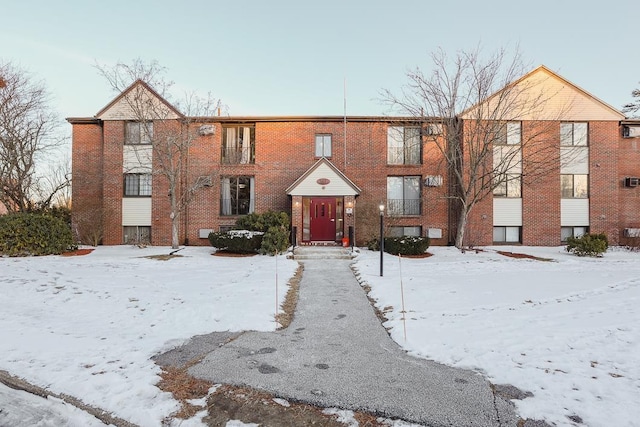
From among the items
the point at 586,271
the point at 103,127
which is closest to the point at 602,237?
the point at 586,271

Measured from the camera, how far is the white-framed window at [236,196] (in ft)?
58.2

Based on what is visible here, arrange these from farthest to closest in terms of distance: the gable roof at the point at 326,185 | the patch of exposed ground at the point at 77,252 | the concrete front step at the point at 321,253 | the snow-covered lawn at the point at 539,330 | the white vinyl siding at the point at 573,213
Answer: the white vinyl siding at the point at 573,213 < the gable roof at the point at 326,185 < the concrete front step at the point at 321,253 < the patch of exposed ground at the point at 77,252 < the snow-covered lawn at the point at 539,330

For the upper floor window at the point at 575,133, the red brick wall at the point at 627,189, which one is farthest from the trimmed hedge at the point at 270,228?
the red brick wall at the point at 627,189

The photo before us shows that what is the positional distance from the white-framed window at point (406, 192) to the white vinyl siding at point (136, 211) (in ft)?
43.0

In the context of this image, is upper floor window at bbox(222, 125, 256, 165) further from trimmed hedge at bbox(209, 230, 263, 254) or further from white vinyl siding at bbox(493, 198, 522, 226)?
white vinyl siding at bbox(493, 198, 522, 226)

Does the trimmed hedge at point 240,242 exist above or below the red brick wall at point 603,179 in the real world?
below

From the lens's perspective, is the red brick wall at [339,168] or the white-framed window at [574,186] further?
the white-framed window at [574,186]

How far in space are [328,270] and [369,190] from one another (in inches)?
303

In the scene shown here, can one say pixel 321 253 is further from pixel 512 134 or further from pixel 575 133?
pixel 575 133

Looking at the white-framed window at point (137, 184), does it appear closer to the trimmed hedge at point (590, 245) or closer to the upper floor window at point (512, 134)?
the upper floor window at point (512, 134)

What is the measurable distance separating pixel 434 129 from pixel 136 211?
16.3 m

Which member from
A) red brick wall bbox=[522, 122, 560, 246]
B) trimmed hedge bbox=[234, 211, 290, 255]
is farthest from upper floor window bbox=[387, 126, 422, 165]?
trimmed hedge bbox=[234, 211, 290, 255]

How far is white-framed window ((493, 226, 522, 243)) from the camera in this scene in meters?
17.7

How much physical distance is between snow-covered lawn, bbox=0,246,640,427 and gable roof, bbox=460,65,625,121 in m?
9.78
